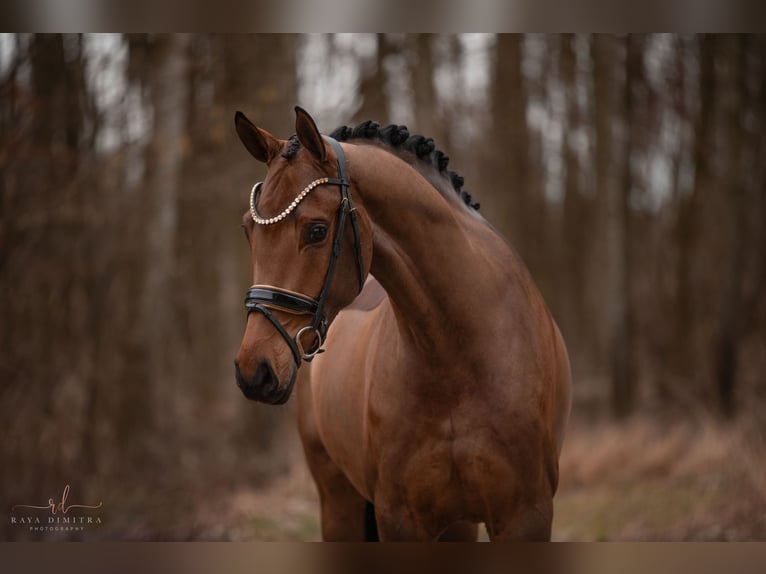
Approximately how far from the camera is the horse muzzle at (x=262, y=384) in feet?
7.38

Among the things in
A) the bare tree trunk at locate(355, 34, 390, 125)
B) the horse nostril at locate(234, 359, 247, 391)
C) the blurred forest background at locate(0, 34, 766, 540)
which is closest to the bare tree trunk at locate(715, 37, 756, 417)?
the blurred forest background at locate(0, 34, 766, 540)

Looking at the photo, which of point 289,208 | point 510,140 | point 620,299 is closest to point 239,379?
point 289,208

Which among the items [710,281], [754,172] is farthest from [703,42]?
[710,281]

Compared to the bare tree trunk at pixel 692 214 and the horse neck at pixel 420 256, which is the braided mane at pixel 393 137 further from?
the bare tree trunk at pixel 692 214

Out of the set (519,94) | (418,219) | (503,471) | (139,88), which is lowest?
(503,471)

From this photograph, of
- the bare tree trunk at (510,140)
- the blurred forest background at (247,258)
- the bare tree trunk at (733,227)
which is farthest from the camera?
the bare tree trunk at (510,140)

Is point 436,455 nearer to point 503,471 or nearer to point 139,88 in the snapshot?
point 503,471

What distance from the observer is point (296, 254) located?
7.71 feet

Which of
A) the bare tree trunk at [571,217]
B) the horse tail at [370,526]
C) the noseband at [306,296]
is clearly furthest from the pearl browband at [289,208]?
the bare tree trunk at [571,217]

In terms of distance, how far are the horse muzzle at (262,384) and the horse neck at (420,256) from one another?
513 mm

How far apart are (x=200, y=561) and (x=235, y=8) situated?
8.20ft

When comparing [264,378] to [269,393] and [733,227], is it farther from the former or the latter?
[733,227]

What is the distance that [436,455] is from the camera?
8.75 feet

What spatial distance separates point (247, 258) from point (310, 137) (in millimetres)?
5389
